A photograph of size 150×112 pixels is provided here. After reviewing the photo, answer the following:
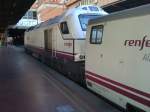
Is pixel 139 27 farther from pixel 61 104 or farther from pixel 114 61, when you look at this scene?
pixel 61 104

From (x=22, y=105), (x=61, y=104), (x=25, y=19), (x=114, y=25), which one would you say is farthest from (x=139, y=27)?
(x=25, y=19)

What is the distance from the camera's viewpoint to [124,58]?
27.8 ft

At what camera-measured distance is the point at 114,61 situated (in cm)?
911

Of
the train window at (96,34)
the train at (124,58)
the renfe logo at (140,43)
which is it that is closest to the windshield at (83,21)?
the train window at (96,34)

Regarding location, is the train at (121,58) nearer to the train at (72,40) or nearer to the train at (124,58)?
the train at (124,58)

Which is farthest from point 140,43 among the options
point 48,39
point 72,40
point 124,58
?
point 48,39

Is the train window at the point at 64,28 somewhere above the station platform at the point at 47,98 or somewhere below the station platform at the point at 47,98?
above

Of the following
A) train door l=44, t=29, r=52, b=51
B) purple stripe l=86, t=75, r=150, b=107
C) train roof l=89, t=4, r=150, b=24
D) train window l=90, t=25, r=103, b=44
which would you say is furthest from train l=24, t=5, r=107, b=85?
train roof l=89, t=4, r=150, b=24

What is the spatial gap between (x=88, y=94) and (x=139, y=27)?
4.27m

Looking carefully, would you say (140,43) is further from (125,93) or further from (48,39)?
(48,39)

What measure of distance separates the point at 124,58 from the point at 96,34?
260cm

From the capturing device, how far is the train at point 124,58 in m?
7.61

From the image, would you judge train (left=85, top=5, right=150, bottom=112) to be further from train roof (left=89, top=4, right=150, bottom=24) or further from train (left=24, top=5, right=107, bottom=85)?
train (left=24, top=5, right=107, bottom=85)

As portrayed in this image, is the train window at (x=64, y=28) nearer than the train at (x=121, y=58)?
No
